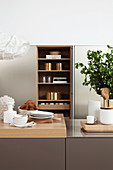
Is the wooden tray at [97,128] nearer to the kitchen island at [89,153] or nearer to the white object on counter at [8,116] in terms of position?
the kitchen island at [89,153]

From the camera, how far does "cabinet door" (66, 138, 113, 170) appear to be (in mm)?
1710

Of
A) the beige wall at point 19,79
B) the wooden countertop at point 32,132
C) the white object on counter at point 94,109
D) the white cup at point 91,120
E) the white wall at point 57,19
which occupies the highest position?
the white wall at point 57,19

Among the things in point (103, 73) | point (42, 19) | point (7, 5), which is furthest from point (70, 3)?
point (103, 73)

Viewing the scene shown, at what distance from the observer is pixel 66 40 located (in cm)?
411

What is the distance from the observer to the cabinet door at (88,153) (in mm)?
1710

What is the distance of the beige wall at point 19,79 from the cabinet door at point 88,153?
2415mm

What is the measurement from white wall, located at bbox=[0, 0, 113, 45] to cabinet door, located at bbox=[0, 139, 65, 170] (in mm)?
2649

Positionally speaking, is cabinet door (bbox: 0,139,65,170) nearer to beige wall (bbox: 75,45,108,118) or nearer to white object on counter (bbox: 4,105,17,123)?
white object on counter (bbox: 4,105,17,123)

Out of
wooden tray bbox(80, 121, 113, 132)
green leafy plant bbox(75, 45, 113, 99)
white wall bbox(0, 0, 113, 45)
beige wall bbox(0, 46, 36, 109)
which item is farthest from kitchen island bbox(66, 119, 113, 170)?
white wall bbox(0, 0, 113, 45)

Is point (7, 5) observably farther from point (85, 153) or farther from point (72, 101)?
point (85, 153)

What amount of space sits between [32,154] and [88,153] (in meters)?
0.42

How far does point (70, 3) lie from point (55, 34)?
2.06 feet

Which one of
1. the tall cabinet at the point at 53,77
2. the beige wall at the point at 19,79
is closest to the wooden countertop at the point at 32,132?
the beige wall at the point at 19,79

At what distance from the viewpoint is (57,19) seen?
415 cm
